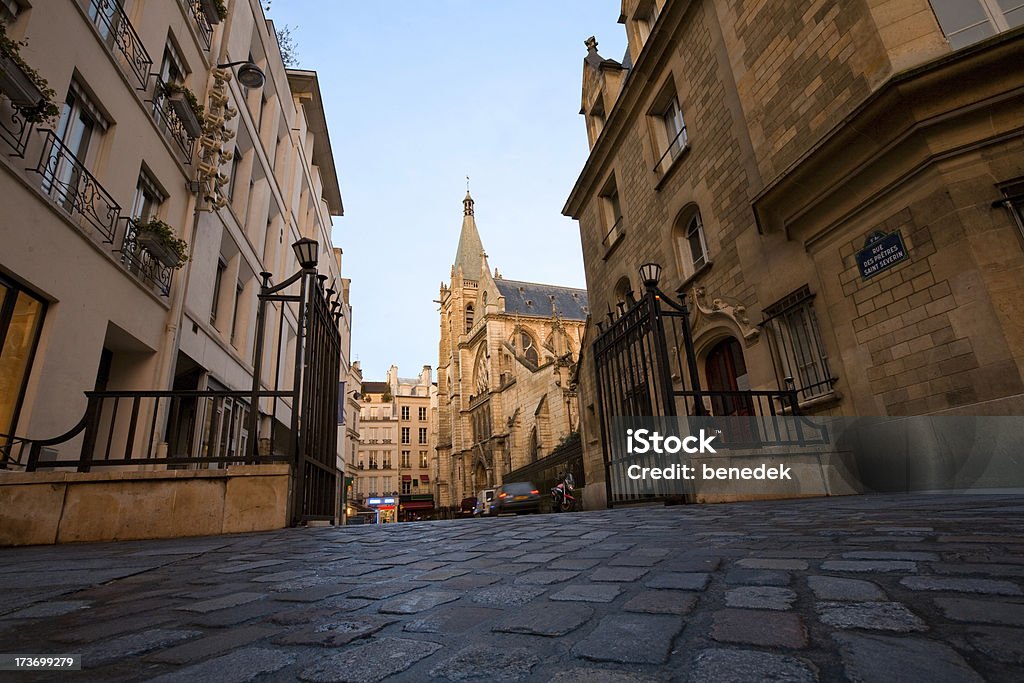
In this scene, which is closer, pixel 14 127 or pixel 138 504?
pixel 138 504

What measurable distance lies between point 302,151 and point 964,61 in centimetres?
1879

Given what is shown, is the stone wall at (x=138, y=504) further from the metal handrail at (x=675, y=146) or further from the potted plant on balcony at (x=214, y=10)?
the metal handrail at (x=675, y=146)

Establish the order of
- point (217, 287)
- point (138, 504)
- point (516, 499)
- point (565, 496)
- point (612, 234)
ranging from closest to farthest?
point (138, 504), point (217, 287), point (612, 234), point (565, 496), point (516, 499)

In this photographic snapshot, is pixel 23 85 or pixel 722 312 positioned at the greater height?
pixel 23 85

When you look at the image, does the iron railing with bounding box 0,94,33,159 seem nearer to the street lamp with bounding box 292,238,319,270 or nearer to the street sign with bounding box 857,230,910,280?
the street lamp with bounding box 292,238,319,270

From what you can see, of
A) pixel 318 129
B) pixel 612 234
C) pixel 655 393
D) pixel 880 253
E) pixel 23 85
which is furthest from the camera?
pixel 318 129

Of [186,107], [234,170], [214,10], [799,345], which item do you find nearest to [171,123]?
[186,107]

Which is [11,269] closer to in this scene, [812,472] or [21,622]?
[21,622]

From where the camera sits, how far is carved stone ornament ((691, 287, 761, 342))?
9523 millimetres

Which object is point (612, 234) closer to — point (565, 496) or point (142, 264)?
point (565, 496)

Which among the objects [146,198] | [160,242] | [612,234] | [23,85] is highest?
[612,234]

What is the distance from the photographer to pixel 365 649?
1.31 meters

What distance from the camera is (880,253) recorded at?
7.09 m

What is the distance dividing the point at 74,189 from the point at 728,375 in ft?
37.6
